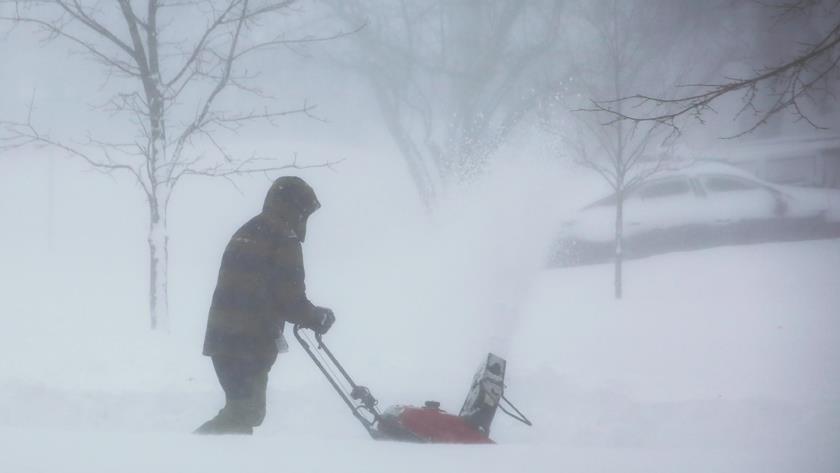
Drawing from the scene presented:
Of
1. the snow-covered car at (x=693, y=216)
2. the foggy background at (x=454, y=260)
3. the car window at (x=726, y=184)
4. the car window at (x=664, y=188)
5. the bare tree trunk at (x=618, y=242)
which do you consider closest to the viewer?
the foggy background at (x=454, y=260)

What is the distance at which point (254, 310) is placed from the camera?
12.0 ft

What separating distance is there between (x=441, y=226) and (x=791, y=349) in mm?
6154

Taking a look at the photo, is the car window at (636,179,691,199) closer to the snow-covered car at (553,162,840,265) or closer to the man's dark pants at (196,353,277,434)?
the snow-covered car at (553,162,840,265)

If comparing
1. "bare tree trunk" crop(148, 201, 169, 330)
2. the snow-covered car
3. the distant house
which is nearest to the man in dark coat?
"bare tree trunk" crop(148, 201, 169, 330)

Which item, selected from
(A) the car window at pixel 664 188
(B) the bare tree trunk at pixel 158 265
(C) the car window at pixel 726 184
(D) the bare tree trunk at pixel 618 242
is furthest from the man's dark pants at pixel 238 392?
(C) the car window at pixel 726 184

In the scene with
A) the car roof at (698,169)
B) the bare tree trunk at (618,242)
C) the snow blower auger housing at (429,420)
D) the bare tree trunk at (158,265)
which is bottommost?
the snow blower auger housing at (429,420)

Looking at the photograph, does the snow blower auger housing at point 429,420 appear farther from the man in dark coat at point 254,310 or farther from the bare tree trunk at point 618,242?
the bare tree trunk at point 618,242

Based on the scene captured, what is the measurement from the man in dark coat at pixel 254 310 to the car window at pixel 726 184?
24.0ft

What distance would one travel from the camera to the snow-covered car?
30.6 ft

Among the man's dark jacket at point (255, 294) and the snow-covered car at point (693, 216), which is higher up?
the snow-covered car at point (693, 216)

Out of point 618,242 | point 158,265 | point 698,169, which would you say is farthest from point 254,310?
point 698,169

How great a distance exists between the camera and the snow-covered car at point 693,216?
9320 mm

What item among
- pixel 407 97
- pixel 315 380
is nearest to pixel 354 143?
pixel 407 97

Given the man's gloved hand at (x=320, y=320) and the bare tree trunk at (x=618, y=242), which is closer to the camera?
the man's gloved hand at (x=320, y=320)
